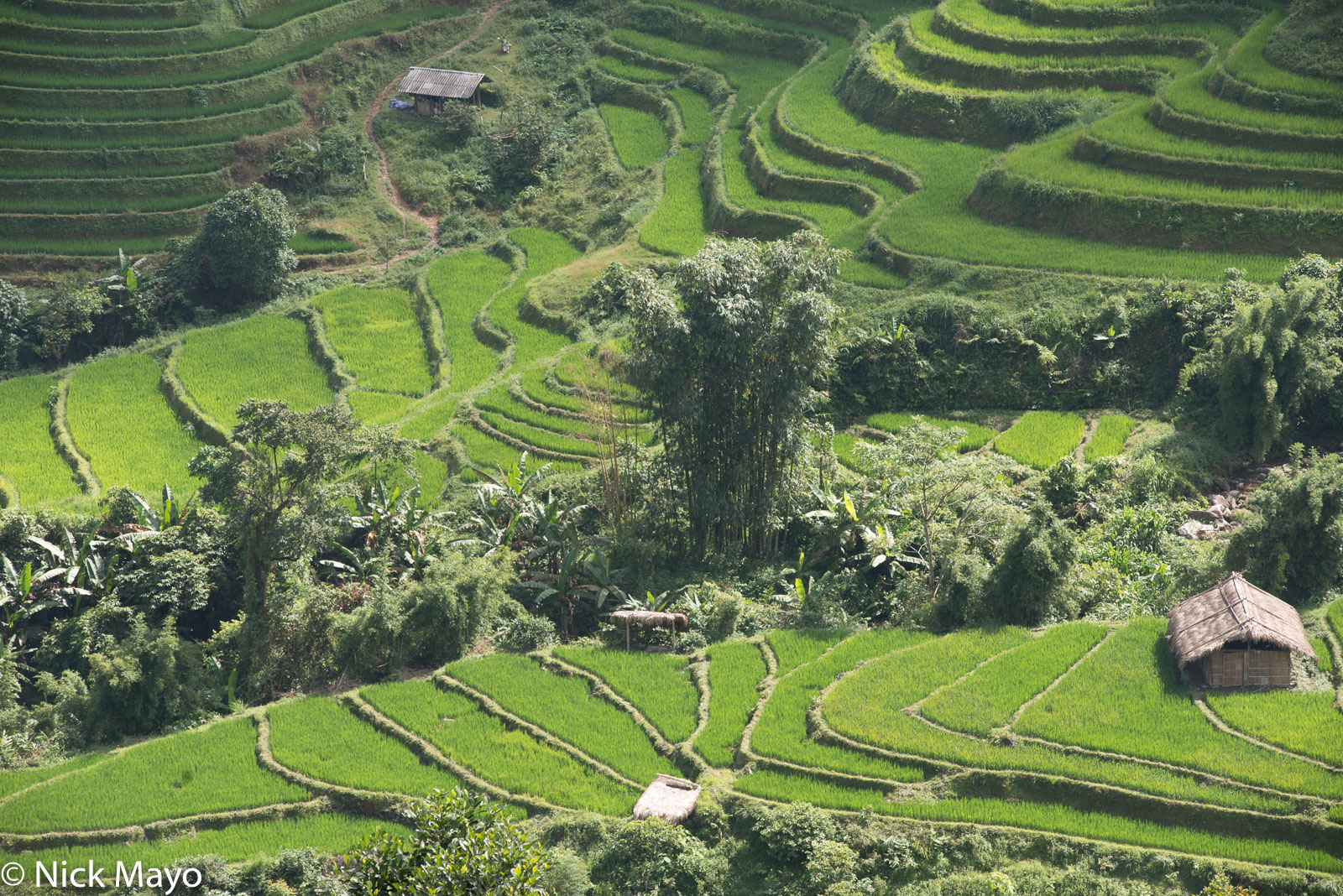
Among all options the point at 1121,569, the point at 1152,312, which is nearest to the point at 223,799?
the point at 1121,569

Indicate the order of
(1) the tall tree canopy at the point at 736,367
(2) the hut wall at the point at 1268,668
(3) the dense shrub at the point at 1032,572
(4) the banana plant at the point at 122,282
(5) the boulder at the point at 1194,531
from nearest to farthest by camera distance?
(2) the hut wall at the point at 1268,668 → (3) the dense shrub at the point at 1032,572 → (5) the boulder at the point at 1194,531 → (1) the tall tree canopy at the point at 736,367 → (4) the banana plant at the point at 122,282

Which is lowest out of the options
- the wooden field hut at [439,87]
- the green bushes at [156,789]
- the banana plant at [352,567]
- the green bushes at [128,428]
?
the green bushes at [156,789]

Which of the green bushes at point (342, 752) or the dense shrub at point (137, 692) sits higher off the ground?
the dense shrub at point (137, 692)

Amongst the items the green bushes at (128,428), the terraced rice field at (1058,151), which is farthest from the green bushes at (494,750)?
the terraced rice field at (1058,151)

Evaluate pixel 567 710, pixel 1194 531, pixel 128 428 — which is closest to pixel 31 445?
pixel 128 428

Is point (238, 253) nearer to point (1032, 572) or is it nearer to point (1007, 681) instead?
point (1032, 572)

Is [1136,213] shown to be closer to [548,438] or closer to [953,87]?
[953,87]

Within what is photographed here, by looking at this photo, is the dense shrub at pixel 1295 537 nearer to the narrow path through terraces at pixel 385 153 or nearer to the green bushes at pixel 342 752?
the green bushes at pixel 342 752
